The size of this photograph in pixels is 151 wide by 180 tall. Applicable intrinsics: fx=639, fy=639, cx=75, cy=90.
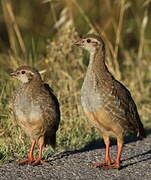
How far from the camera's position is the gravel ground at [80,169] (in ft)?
24.4

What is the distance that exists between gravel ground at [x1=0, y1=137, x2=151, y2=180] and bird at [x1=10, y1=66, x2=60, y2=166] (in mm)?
238

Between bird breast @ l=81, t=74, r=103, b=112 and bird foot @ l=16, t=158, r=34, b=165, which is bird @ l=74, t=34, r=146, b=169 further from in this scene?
bird foot @ l=16, t=158, r=34, b=165

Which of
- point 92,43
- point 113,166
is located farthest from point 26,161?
point 92,43

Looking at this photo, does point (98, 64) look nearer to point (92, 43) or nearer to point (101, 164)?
point (92, 43)

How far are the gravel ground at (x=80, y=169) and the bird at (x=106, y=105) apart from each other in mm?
188

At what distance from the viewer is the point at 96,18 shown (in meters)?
16.5

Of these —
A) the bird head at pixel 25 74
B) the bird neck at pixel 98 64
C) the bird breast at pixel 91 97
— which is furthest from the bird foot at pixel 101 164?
the bird head at pixel 25 74

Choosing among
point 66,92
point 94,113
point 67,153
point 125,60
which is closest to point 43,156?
point 67,153

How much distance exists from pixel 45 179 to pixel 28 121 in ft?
3.29

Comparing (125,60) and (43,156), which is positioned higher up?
(125,60)

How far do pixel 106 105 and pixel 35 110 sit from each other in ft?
2.96

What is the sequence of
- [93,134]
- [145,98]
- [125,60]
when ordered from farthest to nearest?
[125,60] → [145,98] → [93,134]

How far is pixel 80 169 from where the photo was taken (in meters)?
7.80

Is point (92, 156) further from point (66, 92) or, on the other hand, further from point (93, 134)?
point (66, 92)
